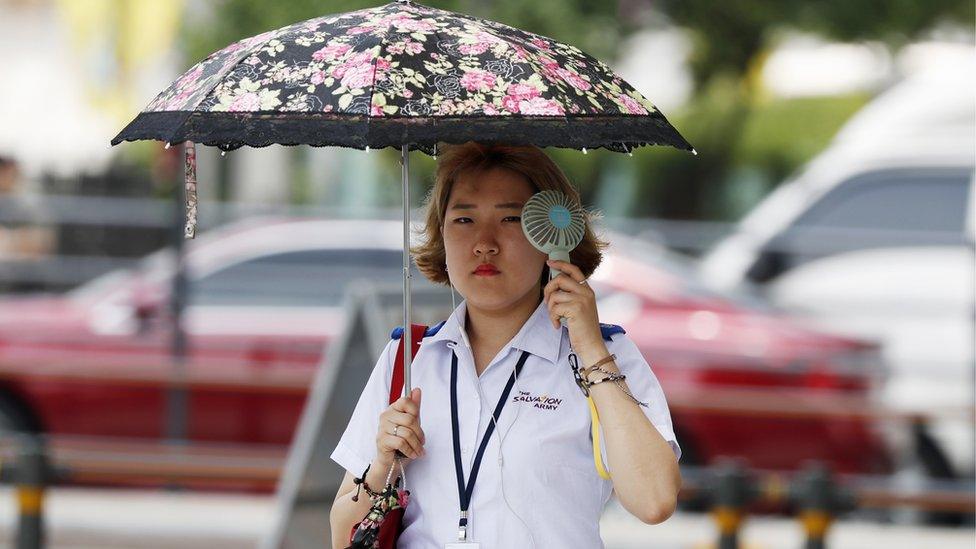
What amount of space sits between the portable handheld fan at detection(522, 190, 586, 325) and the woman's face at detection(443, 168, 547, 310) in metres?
0.04

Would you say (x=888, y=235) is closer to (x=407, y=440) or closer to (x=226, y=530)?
(x=226, y=530)

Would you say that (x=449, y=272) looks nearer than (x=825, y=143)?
Yes

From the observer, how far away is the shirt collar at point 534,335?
9.71 ft

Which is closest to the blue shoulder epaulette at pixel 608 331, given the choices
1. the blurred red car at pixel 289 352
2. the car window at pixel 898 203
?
the blurred red car at pixel 289 352

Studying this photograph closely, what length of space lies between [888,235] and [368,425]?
8.46m

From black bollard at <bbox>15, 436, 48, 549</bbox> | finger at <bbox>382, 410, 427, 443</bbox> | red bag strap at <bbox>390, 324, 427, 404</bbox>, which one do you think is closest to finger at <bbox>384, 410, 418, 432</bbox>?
finger at <bbox>382, 410, 427, 443</bbox>

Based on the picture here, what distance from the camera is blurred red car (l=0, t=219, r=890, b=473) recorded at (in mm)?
9312

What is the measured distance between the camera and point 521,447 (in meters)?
2.86

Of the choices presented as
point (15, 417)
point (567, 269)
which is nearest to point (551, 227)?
point (567, 269)

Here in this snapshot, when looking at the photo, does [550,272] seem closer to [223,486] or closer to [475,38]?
[475,38]

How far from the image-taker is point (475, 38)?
2.90 metres

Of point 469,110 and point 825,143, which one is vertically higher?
point 825,143

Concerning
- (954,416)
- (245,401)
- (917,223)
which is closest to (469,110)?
(954,416)

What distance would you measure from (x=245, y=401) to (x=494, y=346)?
22.3 ft
